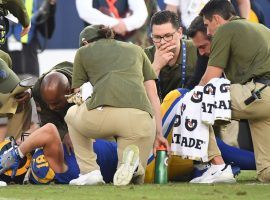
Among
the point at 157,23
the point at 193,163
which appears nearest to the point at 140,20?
the point at 157,23

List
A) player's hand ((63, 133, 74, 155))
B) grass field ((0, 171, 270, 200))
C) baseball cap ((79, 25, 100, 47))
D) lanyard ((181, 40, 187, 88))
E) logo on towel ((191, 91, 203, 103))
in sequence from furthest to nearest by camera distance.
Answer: lanyard ((181, 40, 187, 88)) → player's hand ((63, 133, 74, 155)) → logo on towel ((191, 91, 203, 103)) → baseball cap ((79, 25, 100, 47)) → grass field ((0, 171, 270, 200))

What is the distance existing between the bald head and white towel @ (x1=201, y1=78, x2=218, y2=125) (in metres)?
1.25

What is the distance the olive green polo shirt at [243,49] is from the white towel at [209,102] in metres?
0.20

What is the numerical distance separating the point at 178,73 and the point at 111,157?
1.37 metres

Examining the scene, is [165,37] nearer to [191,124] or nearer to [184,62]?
[184,62]

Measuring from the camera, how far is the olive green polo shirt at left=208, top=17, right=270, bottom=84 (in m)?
11.6

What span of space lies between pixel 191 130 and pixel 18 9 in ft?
7.01

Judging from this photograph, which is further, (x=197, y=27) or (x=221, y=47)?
(x=197, y=27)

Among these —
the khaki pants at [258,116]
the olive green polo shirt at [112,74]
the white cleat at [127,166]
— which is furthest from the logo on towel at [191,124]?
the white cleat at [127,166]

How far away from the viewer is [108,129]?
440 inches

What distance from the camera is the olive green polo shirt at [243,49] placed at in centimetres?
1158

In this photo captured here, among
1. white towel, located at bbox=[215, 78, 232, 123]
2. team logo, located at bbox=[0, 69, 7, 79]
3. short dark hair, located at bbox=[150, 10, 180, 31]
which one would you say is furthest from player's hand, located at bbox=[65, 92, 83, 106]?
short dark hair, located at bbox=[150, 10, 180, 31]

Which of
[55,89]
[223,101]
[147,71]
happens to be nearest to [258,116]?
[223,101]

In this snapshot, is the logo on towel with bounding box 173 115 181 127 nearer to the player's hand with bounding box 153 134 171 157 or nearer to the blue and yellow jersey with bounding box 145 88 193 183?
the blue and yellow jersey with bounding box 145 88 193 183
